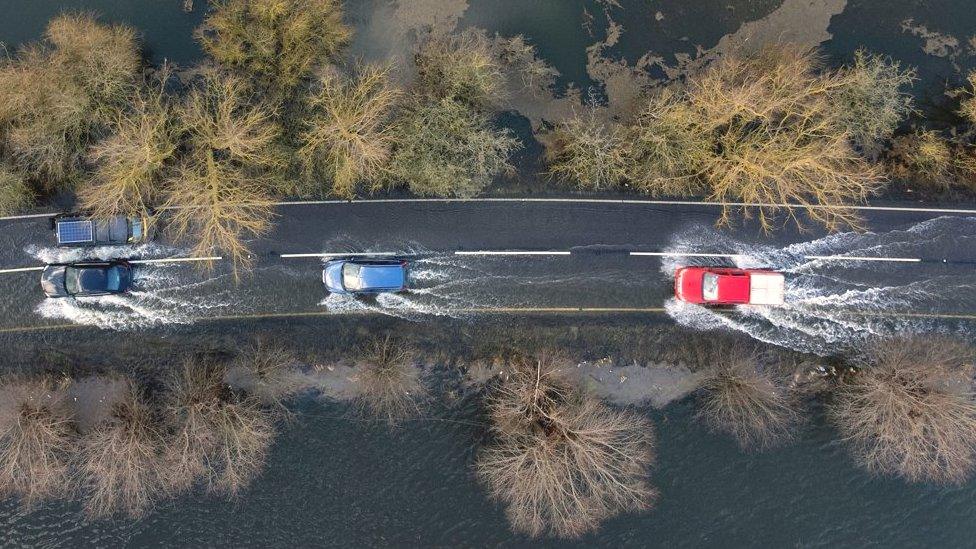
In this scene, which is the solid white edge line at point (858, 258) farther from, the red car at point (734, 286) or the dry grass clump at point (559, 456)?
the dry grass clump at point (559, 456)

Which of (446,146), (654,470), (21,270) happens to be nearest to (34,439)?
(21,270)

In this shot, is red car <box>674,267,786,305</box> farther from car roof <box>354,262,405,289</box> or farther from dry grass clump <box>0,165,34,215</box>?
dry grass clump <box>0,165,34,215</box>

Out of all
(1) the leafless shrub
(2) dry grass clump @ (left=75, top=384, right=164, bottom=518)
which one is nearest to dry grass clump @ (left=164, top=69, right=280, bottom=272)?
(1) the leafless shrub

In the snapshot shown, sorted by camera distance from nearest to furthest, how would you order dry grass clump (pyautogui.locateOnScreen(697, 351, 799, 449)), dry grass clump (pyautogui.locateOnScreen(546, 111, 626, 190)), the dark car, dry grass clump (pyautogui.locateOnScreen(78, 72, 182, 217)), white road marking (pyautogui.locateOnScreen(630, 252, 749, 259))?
dry grass clump (pyautogui.locateOnScreen(78, 72, 182, 217)), dry grass clump (pyautogui.locateOnScreen(546, 111, 626, 190)), the dark car, dry grass clump (pyautogui.locateOnScreen(697, 351, 799, 449)), white road marking (pyautogui.locateOnScreen(630, 252, 749, 259))

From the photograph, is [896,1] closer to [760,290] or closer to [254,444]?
[760,290]

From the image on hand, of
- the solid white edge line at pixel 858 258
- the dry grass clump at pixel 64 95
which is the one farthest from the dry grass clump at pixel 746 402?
the dry grass clump at pixel 64 95

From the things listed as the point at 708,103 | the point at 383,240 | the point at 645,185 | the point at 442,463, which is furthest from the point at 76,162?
the point at 708,103
